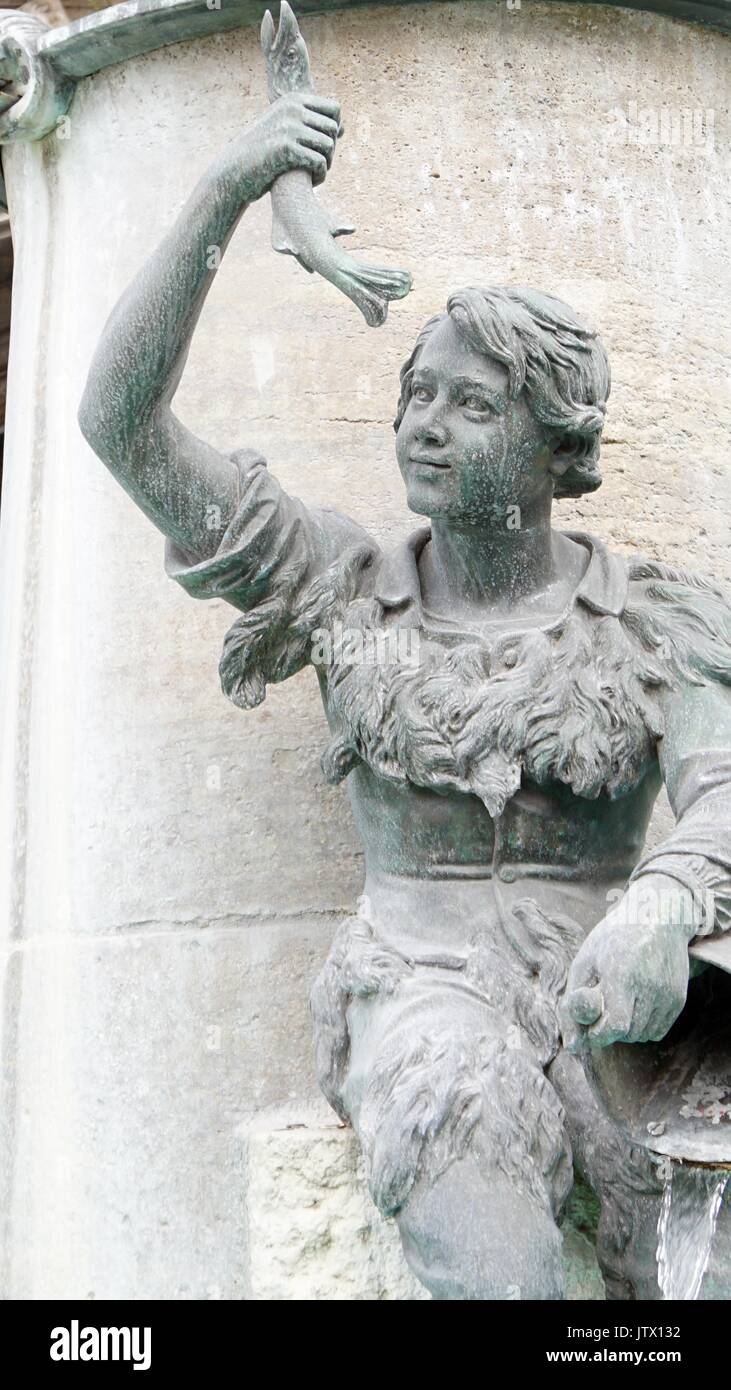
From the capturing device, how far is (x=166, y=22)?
479 centimetres

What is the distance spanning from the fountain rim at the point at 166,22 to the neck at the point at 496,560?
5.20ft

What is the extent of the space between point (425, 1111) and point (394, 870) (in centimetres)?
62

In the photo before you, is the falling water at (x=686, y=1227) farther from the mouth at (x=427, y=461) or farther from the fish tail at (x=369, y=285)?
the fish tail at (x=369, y=285)

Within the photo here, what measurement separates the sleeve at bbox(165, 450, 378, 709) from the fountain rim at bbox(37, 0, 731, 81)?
57.4 inches

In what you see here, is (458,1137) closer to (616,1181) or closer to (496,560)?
(616,1181)

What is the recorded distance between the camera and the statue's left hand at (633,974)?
3131 mm

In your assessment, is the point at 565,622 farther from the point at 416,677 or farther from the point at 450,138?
the point at 450,138

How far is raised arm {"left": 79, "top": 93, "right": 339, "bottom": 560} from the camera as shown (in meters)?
3.46

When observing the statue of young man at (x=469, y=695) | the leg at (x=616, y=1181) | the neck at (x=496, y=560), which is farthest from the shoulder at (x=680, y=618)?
the leg at (x=616, y=1181)

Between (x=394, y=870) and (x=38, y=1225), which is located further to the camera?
(x=38, y=1225)

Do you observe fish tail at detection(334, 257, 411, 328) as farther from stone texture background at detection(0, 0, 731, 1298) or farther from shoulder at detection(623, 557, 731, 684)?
stone texture background at detection(0, 0, 731, 1298)

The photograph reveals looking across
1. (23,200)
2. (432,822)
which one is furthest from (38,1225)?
(23,200)

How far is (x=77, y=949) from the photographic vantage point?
4.43m

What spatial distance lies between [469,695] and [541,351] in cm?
61
